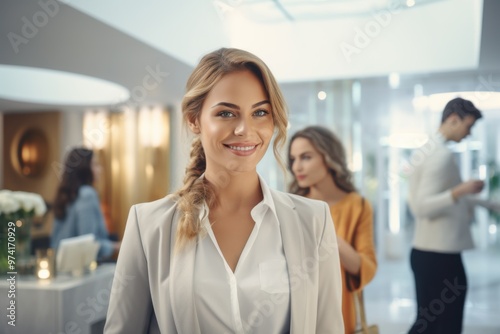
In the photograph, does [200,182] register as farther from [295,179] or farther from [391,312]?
[391,312]

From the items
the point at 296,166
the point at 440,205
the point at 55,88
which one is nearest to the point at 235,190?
the point at 296,166

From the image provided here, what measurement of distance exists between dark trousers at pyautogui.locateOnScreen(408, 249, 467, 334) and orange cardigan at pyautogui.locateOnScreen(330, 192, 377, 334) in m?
0.84

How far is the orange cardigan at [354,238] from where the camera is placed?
1.90m

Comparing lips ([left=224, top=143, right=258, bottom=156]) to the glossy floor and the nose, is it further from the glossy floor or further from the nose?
the glossy floor

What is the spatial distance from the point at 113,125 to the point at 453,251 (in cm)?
540

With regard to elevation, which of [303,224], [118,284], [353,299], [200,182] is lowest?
[353,299]

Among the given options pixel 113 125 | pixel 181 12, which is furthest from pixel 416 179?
pixel 113 125

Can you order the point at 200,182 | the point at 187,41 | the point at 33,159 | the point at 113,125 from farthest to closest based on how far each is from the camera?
1. the point at 113,125
2. the point at 33,159
3. the point at 187,41
4. the point at 200,182

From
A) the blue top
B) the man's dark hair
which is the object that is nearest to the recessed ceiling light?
the blue top

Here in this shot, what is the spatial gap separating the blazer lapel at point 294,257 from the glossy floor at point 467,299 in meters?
2.80

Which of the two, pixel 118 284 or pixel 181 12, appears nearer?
pixel 118 284

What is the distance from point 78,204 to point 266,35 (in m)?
1.96

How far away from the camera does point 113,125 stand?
7023 mm

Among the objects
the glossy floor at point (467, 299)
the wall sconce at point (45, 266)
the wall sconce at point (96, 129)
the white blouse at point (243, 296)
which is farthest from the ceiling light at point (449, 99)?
the wall sconce at point (96, 129)
